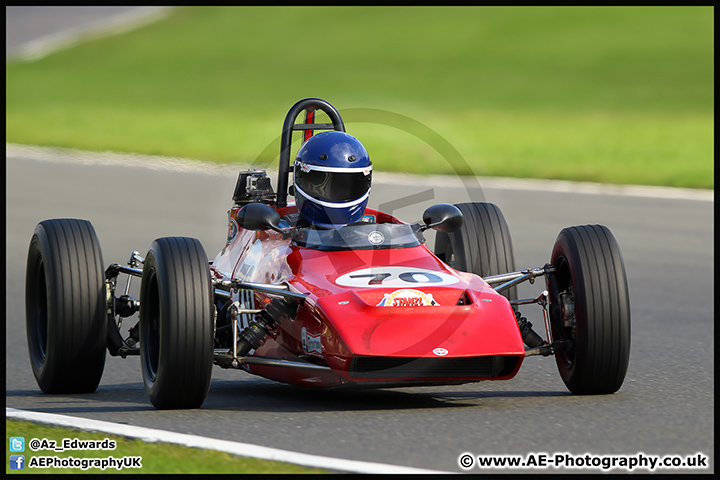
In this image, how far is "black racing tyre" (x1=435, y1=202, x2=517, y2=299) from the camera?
8.66 metres

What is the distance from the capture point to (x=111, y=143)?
2777 cm

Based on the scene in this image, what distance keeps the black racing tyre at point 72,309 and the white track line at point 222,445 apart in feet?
3.12

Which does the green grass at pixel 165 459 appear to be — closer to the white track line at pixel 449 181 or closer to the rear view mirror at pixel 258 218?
the rear view mirror at pixel 258 218

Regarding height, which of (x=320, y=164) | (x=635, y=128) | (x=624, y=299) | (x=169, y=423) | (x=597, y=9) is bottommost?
(x=169, y=423)

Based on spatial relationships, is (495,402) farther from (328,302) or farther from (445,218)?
(445,218)

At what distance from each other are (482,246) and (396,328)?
2319 mm

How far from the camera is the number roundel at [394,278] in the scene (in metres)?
A: 6.91

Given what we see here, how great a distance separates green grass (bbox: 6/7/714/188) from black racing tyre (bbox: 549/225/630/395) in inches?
67.5

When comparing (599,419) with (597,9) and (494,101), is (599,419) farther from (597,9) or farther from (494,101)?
(597,9)

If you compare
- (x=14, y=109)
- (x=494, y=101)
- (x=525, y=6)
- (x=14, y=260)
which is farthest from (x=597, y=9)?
(x=14, y=260)

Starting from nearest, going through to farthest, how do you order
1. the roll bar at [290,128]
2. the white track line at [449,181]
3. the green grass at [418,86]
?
the roll bar at [290,128] < the white track line at [449,181] < the green grass at [418,86]

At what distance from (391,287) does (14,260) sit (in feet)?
29.6

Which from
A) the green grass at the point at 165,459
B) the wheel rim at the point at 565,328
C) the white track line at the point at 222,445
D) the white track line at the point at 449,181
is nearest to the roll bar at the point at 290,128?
the wheel rim at the point at 565,328

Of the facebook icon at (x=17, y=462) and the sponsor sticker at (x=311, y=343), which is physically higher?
the sponsor sticker at (x=311, y=343)
